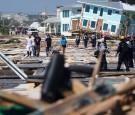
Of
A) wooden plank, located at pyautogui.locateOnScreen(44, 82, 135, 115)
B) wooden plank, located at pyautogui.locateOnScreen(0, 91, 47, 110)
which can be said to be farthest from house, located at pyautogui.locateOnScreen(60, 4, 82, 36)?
wooden plank, located at pyautogui.locateOnScreen(44, 82, 135, 115)

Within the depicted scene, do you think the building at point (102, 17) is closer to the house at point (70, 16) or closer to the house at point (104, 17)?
the house at point (104, 17)

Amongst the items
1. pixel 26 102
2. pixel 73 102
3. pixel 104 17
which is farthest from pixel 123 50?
pixel 104 17

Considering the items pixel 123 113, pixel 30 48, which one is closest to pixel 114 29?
pixel 30 48

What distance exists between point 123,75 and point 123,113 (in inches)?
464

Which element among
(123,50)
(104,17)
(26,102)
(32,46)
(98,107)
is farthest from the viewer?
(104,17)

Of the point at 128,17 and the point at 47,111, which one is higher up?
the point at 47,111

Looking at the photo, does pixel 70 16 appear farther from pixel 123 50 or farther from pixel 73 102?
pixel 73 102

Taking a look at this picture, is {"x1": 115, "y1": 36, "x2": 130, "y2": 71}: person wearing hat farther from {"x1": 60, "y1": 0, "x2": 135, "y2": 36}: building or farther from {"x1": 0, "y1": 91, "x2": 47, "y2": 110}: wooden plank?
{"x1": 60, "y1": 0, "x2": 135, "y2": 36}: building

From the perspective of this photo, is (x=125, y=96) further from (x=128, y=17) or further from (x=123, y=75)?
(x=128, y=17)

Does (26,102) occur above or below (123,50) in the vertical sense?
above

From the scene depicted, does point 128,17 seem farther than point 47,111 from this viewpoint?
Yes

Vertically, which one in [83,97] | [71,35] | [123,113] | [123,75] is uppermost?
[83,97]

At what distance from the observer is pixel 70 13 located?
3201 inches

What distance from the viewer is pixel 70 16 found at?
80.7m
